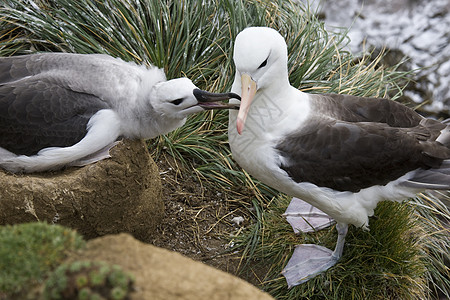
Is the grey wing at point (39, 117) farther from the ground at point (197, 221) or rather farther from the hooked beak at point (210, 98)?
the ground at point (197, 221)

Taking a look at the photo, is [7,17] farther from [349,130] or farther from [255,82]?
[349,130]

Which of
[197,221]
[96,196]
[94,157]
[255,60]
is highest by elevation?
[255,60]

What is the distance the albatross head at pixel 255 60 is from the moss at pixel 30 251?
153 centimetres

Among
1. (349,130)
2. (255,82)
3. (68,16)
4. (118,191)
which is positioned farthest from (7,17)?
(349,130)

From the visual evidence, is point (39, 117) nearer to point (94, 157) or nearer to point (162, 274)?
point (94, 157)

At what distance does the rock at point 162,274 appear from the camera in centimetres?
199

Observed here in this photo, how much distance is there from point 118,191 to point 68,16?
230 centimetres

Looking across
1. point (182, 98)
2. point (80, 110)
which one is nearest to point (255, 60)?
point (182, 98)

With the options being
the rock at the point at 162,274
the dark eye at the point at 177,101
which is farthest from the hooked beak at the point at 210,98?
the rock at the point at 162,274

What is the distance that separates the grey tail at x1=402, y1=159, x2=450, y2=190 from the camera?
369 centimetres

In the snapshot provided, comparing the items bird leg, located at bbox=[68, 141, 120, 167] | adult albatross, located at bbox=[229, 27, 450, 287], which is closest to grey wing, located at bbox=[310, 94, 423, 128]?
adult albatross, located at bbox=[229, 27, 450, 287]

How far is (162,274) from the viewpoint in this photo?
2.05m

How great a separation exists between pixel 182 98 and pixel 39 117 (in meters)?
1.02

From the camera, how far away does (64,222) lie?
12.4 ft
